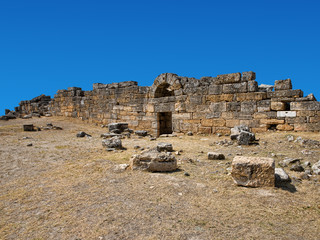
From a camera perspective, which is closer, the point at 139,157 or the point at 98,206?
the point at 98,206

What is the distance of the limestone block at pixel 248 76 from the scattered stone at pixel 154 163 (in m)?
6.16

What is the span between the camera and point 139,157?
189 inches

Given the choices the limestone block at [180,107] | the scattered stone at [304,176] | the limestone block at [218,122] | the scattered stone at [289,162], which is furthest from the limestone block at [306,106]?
the scattered stone at [304,176]

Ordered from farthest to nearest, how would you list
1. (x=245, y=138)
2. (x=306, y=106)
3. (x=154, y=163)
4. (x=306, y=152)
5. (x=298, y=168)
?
(x=306, y=106), (x=245, y=138), (x=306, y=152), (x=154, y=163), (x=298, y=168)

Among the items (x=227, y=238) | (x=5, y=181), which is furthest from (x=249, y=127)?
(x=5, y=181)

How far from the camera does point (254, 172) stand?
3783 millimetres

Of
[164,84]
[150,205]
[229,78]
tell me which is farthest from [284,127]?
[150,205]

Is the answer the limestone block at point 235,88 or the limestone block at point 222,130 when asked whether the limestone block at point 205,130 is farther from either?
the limestone block at point 235,88

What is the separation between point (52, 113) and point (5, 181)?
15.2m

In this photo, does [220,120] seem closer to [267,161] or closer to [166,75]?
[166,75]

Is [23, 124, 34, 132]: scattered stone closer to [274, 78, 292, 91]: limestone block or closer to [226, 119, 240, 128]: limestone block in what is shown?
[226, 119, 240, 128]: limestone block

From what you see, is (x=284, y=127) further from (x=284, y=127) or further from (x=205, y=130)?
(x=205, y=130)

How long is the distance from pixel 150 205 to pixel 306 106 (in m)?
7.59

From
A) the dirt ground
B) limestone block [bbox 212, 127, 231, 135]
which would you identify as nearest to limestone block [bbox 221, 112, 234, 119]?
limestone block [bbox 212, 127, 231, 135]
